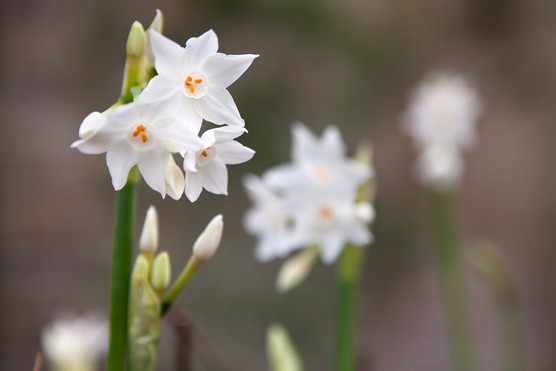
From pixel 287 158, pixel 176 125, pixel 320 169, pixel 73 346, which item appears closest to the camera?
pixel 176 125

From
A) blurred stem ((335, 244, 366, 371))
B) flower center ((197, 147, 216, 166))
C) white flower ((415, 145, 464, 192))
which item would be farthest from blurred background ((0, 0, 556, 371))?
flower center ((197, 147, 216, 166))

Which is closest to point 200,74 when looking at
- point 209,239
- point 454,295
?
point 209,239

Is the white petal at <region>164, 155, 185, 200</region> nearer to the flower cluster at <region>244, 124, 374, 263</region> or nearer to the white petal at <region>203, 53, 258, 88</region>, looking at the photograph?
the white petal at <region>203, 53, 258, 88</region>

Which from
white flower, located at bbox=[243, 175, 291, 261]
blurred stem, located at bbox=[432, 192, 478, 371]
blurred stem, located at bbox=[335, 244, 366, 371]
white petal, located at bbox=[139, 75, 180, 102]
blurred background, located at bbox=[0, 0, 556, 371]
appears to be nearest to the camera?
white petal, located at bbox=[139, 75, 180, 102]

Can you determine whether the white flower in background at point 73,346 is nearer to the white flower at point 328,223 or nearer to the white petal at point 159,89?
the white flower at point 328,223

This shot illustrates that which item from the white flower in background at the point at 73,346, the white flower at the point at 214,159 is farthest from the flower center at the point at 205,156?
the white flower in background at the point at 73,346

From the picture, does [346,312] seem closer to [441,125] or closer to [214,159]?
[214,159]
